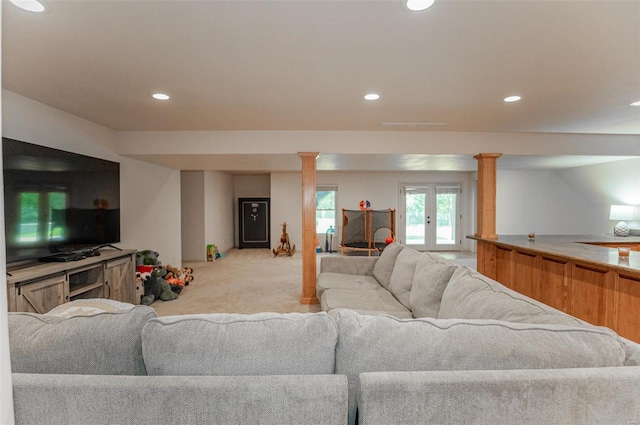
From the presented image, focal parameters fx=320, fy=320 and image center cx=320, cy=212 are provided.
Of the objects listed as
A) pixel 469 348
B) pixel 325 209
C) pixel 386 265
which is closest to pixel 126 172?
pixel 386 265

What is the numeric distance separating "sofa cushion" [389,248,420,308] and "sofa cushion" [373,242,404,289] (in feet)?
0.41

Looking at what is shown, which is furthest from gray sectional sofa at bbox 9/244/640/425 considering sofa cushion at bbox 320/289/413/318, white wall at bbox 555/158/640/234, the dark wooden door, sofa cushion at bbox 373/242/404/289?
the dark wooden door

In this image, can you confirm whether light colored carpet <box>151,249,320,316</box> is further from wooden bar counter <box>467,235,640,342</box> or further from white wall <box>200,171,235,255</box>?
wooden bar counter <box>467,235,640,342</box>

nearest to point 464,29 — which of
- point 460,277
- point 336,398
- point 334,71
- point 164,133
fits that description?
point 334,71

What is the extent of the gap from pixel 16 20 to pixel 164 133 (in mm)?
2492

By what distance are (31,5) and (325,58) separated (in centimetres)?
152

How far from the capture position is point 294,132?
13.4 ft

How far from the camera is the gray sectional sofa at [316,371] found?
33.7 inches

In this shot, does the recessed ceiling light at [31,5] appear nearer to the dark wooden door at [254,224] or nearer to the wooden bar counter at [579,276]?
the wooden bar counter at [579,276]

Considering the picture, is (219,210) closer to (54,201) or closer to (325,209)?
(325,209)

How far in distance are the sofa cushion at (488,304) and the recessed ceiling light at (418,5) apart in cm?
143

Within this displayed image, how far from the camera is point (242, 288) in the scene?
4.66 m

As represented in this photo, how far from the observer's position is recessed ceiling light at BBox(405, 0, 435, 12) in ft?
4.95

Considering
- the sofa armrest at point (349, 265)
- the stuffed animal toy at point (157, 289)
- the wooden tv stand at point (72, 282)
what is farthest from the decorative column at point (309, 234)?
the wooden tv stand at point (72, 282)
